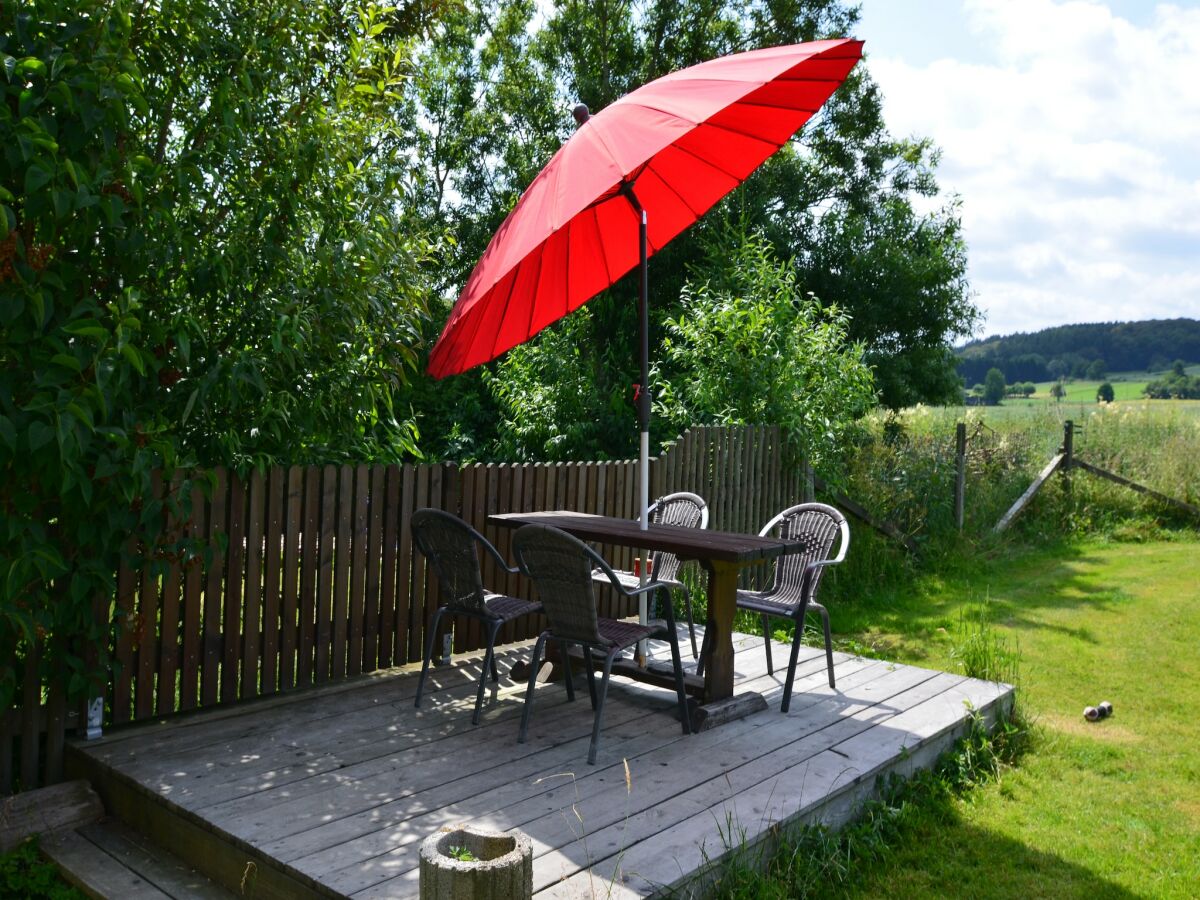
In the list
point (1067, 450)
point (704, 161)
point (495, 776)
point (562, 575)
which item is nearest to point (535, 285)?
point (704, 161)

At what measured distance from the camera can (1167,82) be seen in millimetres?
7938

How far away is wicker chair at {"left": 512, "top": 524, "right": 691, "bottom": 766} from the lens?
4.10 meters

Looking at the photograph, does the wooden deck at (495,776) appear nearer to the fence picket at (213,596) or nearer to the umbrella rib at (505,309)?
the fence picket at (213,596)

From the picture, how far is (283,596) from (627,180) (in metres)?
2.77

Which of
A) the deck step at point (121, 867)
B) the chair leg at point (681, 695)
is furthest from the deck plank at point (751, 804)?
the deck step at point (121, 867)

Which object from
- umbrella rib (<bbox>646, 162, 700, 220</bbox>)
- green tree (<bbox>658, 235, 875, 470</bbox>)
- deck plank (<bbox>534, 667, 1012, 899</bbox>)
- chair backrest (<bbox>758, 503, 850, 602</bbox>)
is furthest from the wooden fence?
green tree (<bbox>658, 235, 875, 470</bbox>)

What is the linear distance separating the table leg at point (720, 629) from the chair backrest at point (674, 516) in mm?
1042

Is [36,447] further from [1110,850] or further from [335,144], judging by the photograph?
[1110,850]

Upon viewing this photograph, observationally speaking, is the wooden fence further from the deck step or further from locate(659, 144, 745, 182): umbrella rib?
locate(659, 144, 745, 182): umbrella rib

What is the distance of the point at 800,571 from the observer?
18.2ft

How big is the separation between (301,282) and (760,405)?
504cm

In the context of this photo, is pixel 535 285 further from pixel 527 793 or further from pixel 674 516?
pixel 527 793

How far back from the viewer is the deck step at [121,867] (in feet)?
11.1

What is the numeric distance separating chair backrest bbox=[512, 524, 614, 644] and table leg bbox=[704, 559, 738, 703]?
2.46 feet
